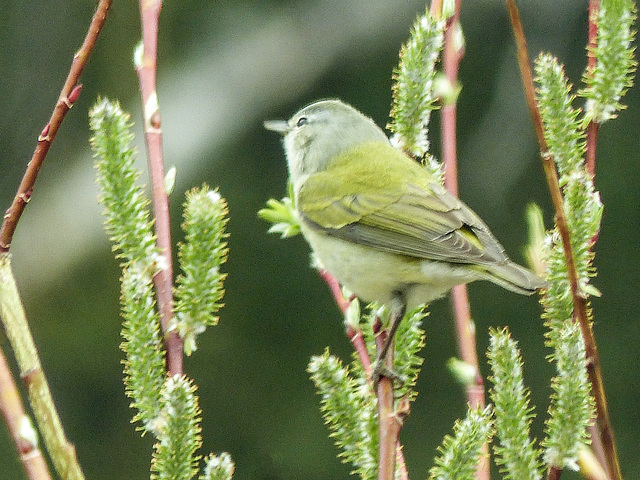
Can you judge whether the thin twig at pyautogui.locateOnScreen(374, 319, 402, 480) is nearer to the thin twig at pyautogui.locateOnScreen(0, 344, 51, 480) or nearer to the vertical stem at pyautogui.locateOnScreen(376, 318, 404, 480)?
the vertical stem at pyautogui.locateOnScreen(376, 318, 404, 480)

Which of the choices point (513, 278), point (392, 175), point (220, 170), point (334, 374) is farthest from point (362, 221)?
point (220, 170)

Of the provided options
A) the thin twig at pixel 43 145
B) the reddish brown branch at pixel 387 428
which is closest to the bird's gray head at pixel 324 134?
the reddish brown branch at pixel 387 428

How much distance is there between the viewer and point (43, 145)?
0.84m

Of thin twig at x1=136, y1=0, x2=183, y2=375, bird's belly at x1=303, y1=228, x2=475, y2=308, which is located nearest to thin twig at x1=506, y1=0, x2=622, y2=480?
thin twig at x1=136, y1=0, x2=183, y2=375

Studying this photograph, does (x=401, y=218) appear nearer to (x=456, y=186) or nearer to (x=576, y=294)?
(x=456, y=186)

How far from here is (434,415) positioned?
4289 mm

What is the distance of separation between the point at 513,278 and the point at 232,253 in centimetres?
277

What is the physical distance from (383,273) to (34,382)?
1.10m

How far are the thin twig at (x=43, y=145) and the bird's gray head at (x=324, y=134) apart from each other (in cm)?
142

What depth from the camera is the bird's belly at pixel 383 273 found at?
1711 mm

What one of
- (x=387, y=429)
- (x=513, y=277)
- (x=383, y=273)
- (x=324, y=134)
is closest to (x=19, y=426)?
(x=387, y=429)

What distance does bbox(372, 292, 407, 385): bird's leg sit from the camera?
116 centimetres

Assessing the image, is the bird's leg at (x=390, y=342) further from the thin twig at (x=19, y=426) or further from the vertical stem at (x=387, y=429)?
the thin twig at (x=19, y=426)

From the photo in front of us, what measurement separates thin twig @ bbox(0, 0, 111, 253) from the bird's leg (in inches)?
20.1
